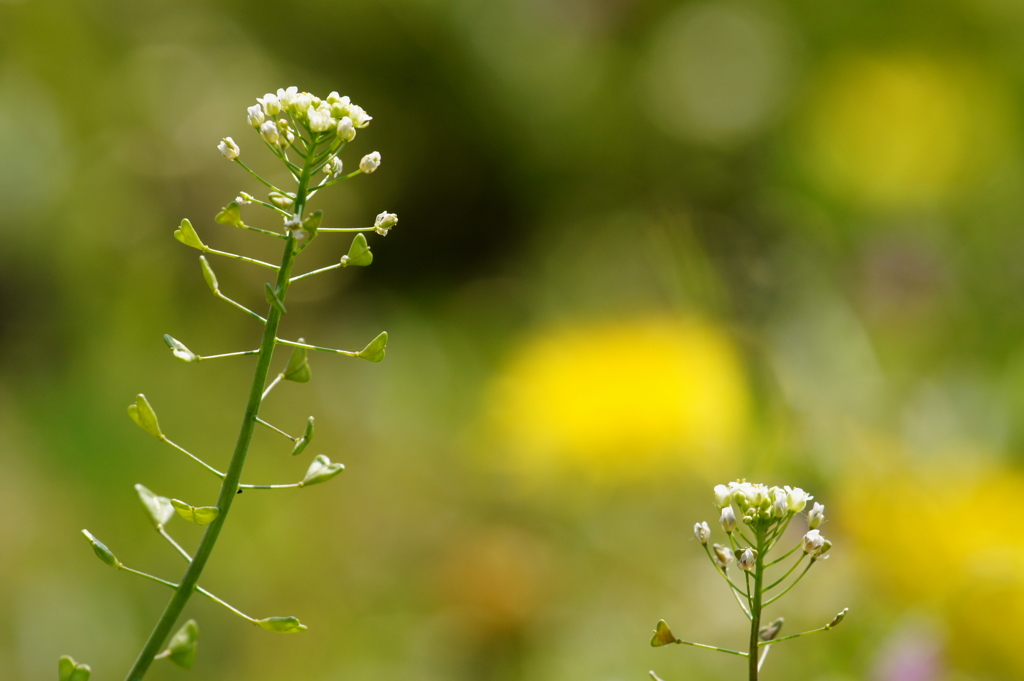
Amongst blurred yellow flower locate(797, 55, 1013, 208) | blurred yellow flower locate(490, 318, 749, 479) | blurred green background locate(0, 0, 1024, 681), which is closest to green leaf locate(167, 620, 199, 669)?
blurred green background locate(0, 0, 1024, 681)

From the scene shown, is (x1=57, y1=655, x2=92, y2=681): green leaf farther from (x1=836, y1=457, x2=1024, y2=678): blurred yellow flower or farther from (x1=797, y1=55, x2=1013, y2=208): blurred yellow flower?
(x1=797, y1=55, x2=1013, y2=208): blurred yellow flower

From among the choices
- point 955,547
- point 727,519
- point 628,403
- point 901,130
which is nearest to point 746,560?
point 727,519

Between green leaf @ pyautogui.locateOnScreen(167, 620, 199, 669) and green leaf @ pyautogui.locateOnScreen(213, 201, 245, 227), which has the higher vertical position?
green leaf @ pyautogui.locateOnScreen(213, 201, 245, 227)

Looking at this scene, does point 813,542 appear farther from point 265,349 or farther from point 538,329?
A: point 538,329

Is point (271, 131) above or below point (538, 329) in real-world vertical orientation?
below

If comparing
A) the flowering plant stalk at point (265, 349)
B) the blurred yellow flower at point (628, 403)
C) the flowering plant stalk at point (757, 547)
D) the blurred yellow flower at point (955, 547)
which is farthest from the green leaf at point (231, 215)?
the blurred yellow flower at point (628, 403)

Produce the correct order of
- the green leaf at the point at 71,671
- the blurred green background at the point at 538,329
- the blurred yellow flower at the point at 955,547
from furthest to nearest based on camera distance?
the blurred green background at the point at 538,329, the blurred yellow flower at the point at 955,547, the green leaf at the point at 71,671

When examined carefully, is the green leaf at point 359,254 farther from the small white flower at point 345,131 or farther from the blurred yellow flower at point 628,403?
the blurred yellow flower at point 628,403
